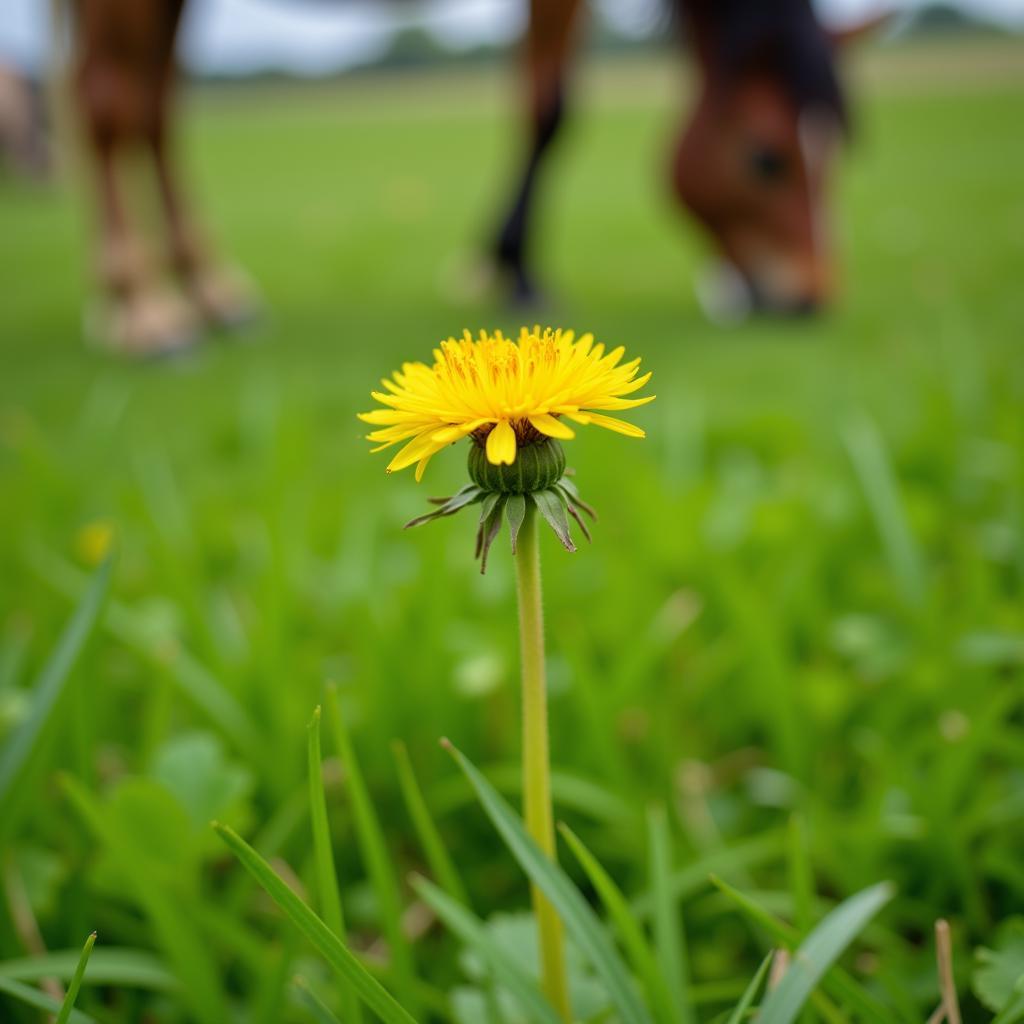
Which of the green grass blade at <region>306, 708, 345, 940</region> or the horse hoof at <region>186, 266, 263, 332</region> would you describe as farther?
the horse hoof at <region>186, 266, 263, 332</region>

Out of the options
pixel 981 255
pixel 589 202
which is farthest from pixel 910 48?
pixel 981 255

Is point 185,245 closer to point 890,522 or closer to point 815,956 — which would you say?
point 890,522

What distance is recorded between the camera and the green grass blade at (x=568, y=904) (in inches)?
14.8

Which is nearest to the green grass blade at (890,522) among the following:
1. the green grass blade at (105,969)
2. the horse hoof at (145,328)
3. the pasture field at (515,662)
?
the pasture field at (515,662)

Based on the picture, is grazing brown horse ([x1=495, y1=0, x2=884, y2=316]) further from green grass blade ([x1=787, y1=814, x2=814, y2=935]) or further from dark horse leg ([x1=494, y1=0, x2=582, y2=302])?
green grass blade ([x1=787, y1=814, x2=814, y2=935])

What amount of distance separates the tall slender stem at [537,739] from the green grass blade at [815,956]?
0.27 feet

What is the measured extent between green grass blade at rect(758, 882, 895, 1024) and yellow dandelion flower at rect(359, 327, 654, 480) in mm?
233

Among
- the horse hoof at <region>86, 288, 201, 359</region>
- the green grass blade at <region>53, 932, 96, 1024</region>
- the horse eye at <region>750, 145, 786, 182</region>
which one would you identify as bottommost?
the green grass blade at <region>53, 932, 96, 1024</region>

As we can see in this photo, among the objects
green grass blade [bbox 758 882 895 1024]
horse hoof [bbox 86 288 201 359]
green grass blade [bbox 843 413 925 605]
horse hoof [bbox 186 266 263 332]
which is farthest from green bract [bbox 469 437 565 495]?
horse hoof [bbox 186 266 263 332]

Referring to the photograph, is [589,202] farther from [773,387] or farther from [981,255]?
[773,387]

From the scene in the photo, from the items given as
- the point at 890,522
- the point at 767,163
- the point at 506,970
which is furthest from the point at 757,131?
the point at 506,970

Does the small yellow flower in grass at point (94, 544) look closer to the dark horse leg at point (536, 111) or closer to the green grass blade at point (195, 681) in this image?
the green grass blade at point (195, 681)

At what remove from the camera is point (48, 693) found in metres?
0.50

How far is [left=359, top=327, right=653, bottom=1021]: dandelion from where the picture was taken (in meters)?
0.33
